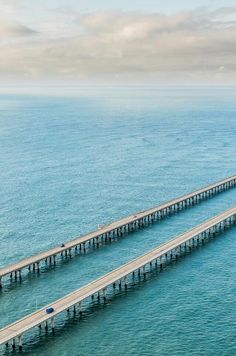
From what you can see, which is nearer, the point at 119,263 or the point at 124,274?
the point at 124,274

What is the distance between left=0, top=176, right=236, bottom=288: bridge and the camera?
88.5 meters

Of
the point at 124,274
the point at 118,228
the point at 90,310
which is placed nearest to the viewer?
the point at 90,310

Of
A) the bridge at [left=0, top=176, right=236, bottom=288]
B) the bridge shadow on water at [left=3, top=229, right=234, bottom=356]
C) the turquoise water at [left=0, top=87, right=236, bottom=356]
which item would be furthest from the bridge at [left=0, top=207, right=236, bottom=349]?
the bridge at [left=0, top=176, right=236, bottom=288]

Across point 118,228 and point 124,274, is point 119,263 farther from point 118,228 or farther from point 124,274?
point 118,228

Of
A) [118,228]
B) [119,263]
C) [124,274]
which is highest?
[118,228]

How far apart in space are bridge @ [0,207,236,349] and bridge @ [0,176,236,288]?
48.2ft

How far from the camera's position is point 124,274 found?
82.4 metres

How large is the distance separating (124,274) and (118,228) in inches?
1051

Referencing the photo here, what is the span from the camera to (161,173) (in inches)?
6585

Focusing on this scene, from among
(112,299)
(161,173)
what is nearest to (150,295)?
(112,299)

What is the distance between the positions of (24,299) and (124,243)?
3131 cm

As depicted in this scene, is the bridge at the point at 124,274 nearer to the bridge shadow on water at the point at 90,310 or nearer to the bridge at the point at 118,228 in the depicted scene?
the bridge shadow on water at the point at 90,310

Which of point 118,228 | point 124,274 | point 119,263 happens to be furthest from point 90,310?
point 118,228

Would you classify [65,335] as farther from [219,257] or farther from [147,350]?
[219,257]
